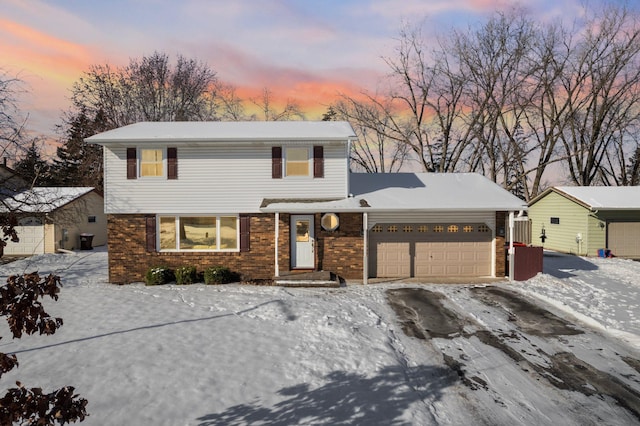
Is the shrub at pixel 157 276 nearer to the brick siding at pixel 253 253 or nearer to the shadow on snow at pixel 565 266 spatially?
the brick siding at pixel 253 253

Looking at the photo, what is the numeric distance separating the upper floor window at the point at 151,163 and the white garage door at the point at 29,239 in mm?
12932

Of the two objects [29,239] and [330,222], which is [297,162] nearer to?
[330,222]

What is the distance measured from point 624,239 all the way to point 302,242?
19.7 meters

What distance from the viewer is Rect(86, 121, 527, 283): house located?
14211 mm

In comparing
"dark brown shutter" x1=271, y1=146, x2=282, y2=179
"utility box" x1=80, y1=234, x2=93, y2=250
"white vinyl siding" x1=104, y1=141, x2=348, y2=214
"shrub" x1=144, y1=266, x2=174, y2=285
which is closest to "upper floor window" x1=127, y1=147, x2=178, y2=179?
"white vinyl siding" x1=104, y1=141, x2=348, y2=214

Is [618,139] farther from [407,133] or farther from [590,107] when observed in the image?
[407,133]

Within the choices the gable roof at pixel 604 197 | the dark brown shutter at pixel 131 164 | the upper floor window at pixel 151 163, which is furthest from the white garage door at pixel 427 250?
the gable roof at pixel 604 197

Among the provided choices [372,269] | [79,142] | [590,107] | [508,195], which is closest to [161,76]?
[79,142]

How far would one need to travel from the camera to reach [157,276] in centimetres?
1365

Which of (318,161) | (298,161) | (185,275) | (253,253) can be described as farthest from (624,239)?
(185,275)

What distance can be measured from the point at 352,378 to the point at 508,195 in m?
11.6

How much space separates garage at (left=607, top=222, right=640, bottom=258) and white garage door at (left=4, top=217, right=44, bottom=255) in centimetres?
3424

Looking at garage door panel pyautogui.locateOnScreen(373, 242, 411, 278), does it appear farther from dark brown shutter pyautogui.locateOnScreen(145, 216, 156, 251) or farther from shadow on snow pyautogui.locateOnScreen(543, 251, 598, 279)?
dark brown shutter pyautogui.locateOnScreen(145, 216, 156, 251)

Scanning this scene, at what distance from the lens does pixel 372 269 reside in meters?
14.6
